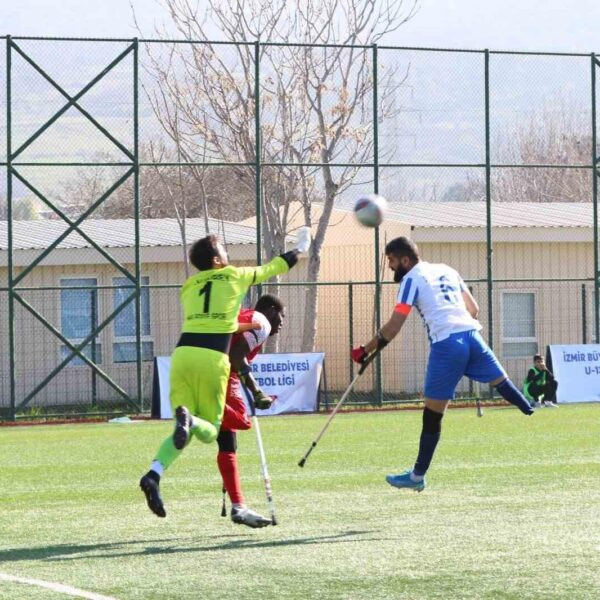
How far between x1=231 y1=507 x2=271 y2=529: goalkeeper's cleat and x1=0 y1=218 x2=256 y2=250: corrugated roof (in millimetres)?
21202

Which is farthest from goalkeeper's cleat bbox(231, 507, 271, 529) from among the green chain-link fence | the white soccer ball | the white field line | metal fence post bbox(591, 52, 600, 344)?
metal fence post bbox(591, 52, 600, 344)

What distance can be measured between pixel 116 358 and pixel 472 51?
9751 mm

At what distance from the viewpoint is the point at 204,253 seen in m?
10.4

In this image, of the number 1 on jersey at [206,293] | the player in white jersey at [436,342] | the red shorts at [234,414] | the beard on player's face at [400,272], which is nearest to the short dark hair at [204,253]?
the number 1 on jersey at [206,293]

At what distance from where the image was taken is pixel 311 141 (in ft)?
118

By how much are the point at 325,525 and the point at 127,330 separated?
20.8 m

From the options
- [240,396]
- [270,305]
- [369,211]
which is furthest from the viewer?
[369,211]

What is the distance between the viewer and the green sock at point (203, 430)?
32.7 ft

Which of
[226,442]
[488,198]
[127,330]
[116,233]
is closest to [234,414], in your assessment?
[226,442]

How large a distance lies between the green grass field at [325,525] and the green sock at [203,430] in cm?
71

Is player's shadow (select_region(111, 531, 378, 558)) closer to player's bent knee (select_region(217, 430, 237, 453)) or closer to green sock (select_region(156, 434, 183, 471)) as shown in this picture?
green sock (select_region(156, 434, 183, 471))

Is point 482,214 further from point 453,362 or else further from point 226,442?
point 226,442

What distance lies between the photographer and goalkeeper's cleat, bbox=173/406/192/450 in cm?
970

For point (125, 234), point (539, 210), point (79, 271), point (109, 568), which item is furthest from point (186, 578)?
point (539, 210)
